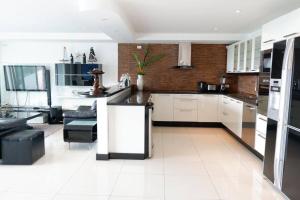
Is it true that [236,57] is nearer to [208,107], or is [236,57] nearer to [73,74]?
[208,107]

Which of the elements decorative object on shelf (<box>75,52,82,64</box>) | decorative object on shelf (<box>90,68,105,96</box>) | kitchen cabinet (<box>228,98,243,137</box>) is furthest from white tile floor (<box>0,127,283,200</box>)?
decorative object on shelf (<box>75,52,82,64</box>)

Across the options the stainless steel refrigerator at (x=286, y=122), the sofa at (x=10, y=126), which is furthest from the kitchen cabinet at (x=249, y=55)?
the sofa at (x=10, y=126)

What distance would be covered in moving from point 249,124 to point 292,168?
1773 millimetres

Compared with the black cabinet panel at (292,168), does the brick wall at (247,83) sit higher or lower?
higher

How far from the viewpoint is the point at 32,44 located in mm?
6613

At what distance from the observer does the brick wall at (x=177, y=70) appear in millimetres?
6617

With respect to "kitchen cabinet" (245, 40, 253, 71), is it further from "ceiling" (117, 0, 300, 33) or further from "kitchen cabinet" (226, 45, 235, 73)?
"kitchen cabinet" (226, 45, 235, 73)

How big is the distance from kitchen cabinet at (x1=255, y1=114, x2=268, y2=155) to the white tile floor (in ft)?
0.84

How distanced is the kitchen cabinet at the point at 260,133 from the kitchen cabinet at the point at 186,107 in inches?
97.0

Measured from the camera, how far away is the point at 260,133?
3.72 m

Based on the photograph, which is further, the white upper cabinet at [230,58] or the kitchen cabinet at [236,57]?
the white upper cabinet at [230,58]

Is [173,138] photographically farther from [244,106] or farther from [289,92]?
[289,92]

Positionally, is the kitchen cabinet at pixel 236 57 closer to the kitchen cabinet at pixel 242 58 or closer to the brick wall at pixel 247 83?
the kitchen cabinet at pixel 242 58

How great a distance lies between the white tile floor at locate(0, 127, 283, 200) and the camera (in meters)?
2.75
